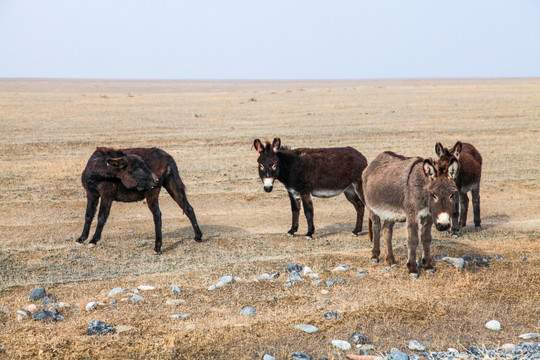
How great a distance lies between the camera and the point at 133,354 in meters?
6.49

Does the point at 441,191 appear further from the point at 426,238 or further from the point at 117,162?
the point at 117,162

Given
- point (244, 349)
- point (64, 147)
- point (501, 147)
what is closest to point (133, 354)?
point (244, 349)

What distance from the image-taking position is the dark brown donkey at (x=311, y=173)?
495 inches

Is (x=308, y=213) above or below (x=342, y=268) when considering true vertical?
above

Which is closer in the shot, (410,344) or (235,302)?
(410,344)

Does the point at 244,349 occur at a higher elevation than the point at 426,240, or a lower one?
lower

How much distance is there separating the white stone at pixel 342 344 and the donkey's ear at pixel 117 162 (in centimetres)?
645

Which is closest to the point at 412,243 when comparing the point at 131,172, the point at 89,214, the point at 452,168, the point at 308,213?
the point at 452,168

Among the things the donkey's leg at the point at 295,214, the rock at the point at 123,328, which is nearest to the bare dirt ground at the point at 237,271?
the rock at the point at 123,328

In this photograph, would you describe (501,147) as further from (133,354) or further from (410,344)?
(133,354)

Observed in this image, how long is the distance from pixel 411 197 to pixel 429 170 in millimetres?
623

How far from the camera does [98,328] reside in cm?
707

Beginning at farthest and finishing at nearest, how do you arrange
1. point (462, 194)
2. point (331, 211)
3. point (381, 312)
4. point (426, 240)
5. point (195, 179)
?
point (195, 179)
point (331, 211)
point (462, 194)
point (426, 240)
point (381, 312)

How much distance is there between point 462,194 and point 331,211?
3.63m
